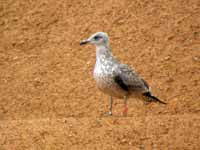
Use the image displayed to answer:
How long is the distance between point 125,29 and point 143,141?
21.7 ft

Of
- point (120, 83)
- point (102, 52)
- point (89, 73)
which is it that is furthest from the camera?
point (89, 73)

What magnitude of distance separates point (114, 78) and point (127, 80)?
0.28 m

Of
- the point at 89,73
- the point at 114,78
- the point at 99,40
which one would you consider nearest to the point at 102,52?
the point at 99,40

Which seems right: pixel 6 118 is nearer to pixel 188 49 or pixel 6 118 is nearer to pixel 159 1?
pixel 188 49

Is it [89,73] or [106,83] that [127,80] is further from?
[89,73]

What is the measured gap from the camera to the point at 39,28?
53.6 feet

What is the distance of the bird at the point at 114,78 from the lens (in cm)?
1071

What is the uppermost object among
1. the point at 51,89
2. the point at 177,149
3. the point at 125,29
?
the point at 125,29

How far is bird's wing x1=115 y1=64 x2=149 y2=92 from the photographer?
35.5 ft

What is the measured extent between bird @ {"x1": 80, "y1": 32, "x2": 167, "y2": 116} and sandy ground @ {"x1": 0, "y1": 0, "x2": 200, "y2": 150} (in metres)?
0.43

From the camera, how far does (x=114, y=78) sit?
10742 millimetres

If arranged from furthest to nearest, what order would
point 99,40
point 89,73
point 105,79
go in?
point 89,73 < point 99,40 < point 105,79

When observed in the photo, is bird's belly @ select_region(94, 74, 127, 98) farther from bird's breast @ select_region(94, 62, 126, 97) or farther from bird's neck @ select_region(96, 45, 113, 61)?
bird's neck @ select_region(96, 45, 113, 61)

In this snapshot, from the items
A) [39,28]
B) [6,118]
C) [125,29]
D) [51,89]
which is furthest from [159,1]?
[6,118]
